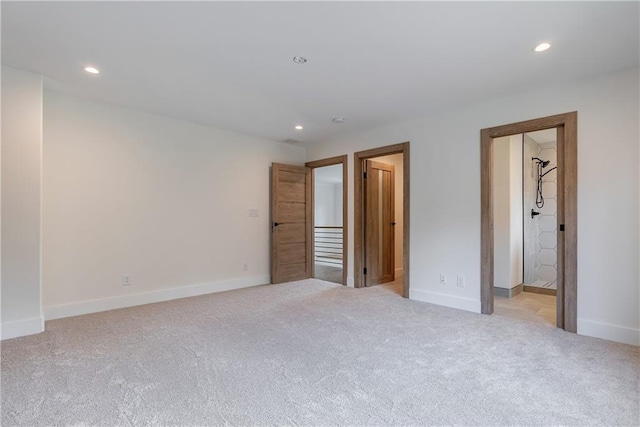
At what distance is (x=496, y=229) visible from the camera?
14.9 feet

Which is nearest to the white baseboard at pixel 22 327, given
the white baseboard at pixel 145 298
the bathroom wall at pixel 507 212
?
the white baseboard at pixel 145 298

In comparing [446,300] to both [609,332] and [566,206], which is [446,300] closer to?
[609,332]

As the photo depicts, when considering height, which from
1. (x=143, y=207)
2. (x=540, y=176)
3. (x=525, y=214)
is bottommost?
(x=525, y=214)

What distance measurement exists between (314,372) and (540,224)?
4.87 metres

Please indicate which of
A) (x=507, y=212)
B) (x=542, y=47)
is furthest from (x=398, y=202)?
(x=542, y=47)

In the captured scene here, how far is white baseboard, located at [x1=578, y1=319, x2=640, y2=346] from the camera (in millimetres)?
2695

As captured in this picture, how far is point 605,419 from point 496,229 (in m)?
3.17

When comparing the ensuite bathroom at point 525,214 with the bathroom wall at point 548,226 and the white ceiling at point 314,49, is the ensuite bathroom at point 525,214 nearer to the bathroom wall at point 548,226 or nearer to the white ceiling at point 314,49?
the bathroom wall at point 548,226

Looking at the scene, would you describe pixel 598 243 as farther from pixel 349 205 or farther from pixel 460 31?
pixel 349 205

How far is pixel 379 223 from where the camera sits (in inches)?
206

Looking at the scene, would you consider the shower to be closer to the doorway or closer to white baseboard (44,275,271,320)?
the doorway

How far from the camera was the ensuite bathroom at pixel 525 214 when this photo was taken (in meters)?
4.47

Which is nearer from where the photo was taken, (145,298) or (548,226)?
(145,298)

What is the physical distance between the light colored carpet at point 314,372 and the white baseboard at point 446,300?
253 mm
